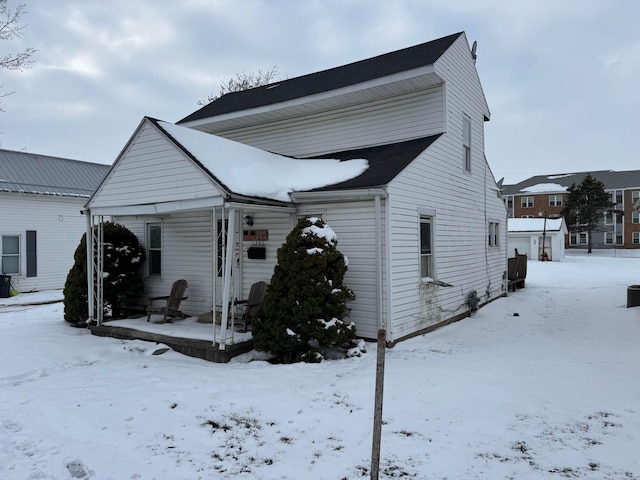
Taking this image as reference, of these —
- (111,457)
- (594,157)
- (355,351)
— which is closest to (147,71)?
(355,351)

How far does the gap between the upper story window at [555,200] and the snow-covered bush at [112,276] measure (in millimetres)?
53573

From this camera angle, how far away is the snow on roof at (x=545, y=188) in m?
52.5

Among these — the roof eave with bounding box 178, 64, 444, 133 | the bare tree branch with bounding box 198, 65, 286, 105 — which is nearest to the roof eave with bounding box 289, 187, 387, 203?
the roof eave with bounding box 178, 64, 444, 133

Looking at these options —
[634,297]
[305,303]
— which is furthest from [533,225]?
[305,303]

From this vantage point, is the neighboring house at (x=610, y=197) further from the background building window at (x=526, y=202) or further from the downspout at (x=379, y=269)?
the downspout at (x=379, y=269)

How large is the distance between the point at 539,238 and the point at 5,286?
3628 centimetres

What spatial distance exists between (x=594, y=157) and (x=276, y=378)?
315 ft

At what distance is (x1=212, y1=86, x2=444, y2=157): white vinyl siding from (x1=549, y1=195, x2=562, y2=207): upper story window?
4978 centimetres

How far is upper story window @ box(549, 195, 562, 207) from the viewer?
52.2 metres

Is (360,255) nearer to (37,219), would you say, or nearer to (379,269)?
(379,269)

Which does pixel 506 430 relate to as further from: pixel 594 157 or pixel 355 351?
pixel 594 157

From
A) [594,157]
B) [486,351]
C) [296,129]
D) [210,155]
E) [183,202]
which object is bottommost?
[486,351]

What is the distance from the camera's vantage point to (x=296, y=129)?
39.3 ft

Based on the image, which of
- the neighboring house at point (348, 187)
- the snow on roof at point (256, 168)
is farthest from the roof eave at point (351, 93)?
the snow on roof at point (256, 168)
